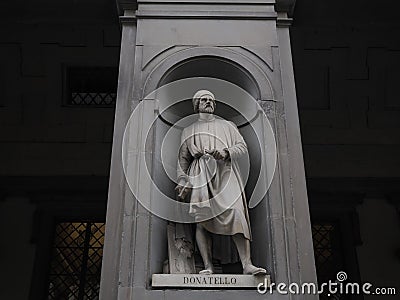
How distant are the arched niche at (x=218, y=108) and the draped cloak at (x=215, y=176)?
0.28 m

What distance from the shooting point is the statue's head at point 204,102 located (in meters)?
7.37

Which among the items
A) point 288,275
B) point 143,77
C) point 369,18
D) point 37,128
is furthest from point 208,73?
point 37,128

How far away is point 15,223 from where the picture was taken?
1072 centimetres

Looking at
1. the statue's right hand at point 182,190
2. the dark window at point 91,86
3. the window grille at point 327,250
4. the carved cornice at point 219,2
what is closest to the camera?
the statue's right hand at point 182,190

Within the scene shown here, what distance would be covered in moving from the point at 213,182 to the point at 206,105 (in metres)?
1.13

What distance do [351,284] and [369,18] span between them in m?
4.48

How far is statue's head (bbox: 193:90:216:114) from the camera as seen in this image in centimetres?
737

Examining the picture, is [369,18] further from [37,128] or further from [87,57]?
[37,128]

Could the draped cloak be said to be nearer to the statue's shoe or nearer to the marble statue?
the marble statue

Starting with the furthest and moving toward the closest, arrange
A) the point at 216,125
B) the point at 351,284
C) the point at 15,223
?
1. the point at 15,223
2. the point at 351,284
3. the point at 216,125

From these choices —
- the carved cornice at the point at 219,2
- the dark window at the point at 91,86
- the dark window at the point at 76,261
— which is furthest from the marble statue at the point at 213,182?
the dark window at the point at 91,86

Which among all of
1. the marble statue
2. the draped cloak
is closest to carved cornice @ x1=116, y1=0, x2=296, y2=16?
the marble statue

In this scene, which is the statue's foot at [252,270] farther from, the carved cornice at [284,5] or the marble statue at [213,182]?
the carved cornice at [284,5]

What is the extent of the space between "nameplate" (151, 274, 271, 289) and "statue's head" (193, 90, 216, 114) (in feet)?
7.23
